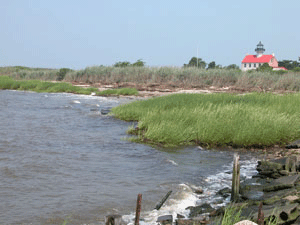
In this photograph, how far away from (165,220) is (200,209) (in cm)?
82

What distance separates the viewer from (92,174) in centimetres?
854

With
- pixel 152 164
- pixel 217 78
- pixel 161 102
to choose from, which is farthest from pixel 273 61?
pixel 152 164

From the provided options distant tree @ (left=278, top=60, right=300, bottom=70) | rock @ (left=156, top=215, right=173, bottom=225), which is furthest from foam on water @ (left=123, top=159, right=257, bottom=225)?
distant tree @ (left=278, top=60, right=300, bottom=70)

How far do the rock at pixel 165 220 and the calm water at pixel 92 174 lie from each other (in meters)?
0.21

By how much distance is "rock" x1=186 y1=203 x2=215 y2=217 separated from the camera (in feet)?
20.1

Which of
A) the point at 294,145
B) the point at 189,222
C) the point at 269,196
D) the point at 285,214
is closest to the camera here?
the point at 285,214

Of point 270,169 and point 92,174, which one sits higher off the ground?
point 270,169

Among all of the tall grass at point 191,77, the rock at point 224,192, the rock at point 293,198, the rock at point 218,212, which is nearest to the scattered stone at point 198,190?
the rock at point 224,192

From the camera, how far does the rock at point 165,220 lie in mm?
5664

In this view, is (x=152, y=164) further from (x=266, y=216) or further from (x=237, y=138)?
(x=266, y=216)

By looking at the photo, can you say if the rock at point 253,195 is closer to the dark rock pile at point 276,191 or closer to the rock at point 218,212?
the dark rock pile at point 276,191

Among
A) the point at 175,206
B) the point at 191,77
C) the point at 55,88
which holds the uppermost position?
the point at 191,77

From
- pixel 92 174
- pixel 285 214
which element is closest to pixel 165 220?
pixel 285 214

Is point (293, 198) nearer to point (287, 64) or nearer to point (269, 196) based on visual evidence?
point (269, 196)
